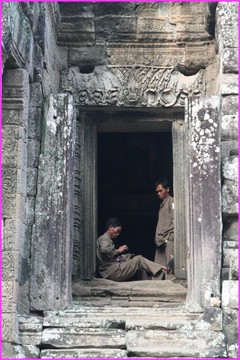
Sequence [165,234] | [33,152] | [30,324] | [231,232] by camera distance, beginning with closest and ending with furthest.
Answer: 1. [30,324]
2. [231,232]
3. [33,152]
4. [165,234]

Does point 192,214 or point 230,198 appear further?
point 230,198

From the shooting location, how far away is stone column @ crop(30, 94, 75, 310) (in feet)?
29.9

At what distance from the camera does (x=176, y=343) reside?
8.64 meters

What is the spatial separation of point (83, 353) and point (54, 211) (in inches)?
57.4

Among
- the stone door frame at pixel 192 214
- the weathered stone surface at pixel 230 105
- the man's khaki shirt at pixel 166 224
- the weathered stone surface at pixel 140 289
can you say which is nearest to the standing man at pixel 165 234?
the man's khaki shirt at pixel 166 224

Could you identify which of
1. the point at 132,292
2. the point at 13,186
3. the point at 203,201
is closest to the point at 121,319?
the point at 132,292

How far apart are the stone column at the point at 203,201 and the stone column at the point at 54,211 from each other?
118 cm

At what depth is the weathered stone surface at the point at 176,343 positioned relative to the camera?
28.1 ft

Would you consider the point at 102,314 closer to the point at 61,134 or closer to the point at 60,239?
the point at 60,239

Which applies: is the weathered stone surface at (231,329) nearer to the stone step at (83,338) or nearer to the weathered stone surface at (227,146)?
the stone step at (83,338)

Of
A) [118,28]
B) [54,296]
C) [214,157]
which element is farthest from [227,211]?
[118,28]

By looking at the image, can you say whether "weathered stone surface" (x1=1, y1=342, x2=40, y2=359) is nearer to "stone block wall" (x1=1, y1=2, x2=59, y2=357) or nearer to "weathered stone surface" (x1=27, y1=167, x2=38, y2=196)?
"stone block wall" (x1=1, y1=2, x2=59, y2=357)

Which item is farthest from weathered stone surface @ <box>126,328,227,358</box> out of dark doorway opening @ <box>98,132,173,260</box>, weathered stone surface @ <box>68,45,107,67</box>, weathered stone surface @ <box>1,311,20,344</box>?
dark doorway opening @ <box>98,132,173,260</box>

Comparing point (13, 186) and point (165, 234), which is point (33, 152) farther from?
point (165, 234)
